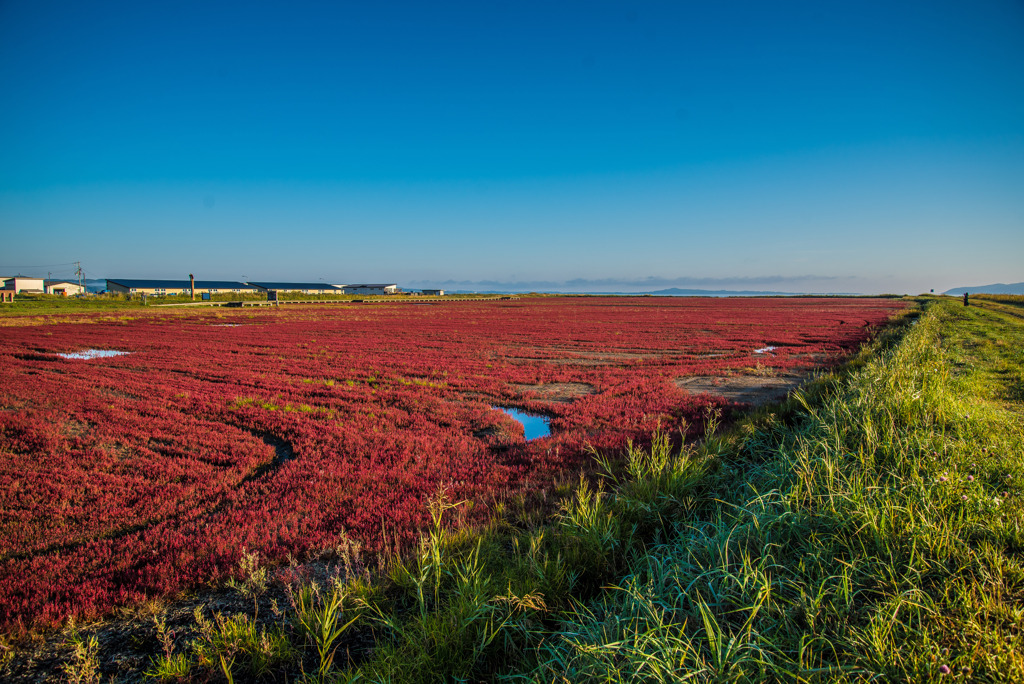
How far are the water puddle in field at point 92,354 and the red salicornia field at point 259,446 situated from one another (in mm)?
734

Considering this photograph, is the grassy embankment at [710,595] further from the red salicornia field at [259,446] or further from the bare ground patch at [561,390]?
the bare ground patch at [561,390]

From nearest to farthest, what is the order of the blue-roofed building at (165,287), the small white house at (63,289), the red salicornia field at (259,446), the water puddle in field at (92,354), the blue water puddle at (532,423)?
the red salicornia field at (259,446) < the blue water puddle at (532,423) < the water puddle in field at (92,354) < the blue-roofed building at (165,287) < the small white house at (63,289)

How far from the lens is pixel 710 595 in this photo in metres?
3.66

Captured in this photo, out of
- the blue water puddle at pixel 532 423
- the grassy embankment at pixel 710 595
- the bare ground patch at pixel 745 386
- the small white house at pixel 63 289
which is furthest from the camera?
the small white house at pixel 63 289

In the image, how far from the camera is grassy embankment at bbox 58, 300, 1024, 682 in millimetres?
2795

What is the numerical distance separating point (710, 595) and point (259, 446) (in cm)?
948

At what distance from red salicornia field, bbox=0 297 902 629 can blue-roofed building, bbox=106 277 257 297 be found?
14692 centimetres

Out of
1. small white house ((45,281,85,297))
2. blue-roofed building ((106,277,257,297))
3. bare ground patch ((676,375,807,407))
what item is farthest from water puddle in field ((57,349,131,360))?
small white house ((45,281,85,297))

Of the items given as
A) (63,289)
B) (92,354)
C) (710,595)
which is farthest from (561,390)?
(63,289)

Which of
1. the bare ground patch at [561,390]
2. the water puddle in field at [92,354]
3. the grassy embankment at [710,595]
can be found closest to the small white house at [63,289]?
the water puddle in field at [92,354]

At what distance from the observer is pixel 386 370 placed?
66.6 ft

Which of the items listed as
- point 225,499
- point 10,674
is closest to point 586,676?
point 10,674

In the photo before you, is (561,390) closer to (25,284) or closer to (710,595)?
(710,595)

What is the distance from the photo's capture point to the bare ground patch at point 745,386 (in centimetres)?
1448
